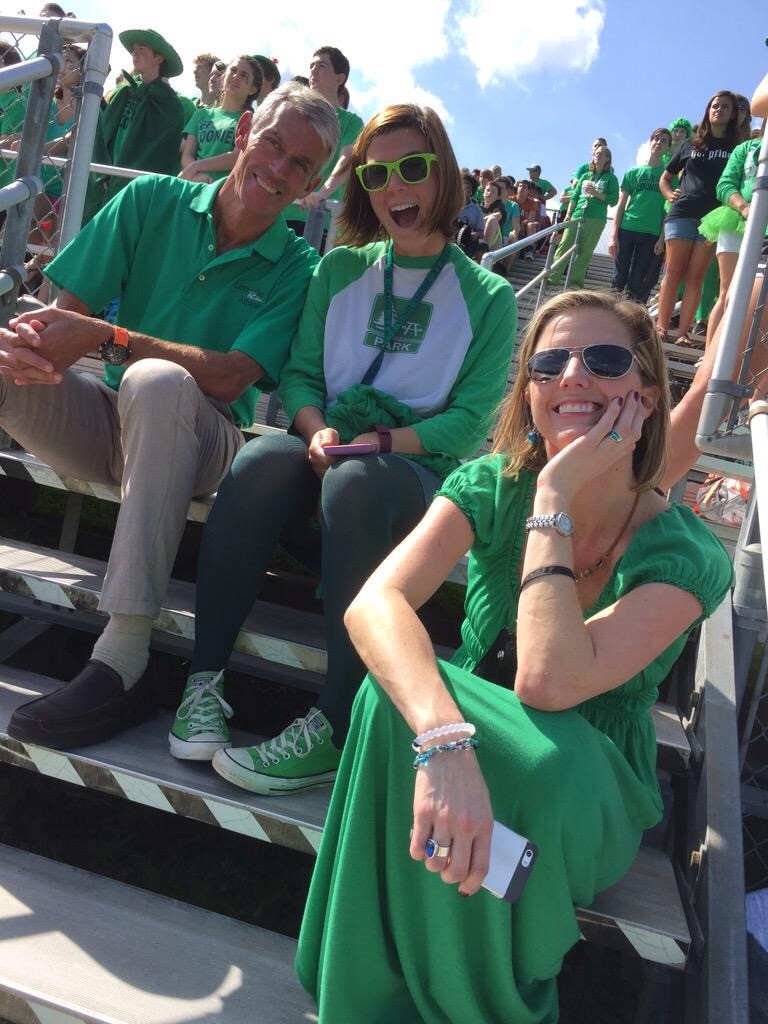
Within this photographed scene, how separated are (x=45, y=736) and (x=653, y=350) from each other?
5.31 ft

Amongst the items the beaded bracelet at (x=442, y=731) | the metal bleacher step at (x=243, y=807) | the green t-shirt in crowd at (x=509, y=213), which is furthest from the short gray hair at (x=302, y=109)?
the green t-shirt in crowd at (x=509, y=213)

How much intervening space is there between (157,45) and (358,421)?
11.7 feet

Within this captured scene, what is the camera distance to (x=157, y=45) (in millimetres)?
4965

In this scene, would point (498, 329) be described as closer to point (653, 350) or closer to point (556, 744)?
point (653, 350)

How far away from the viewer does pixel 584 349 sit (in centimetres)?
187

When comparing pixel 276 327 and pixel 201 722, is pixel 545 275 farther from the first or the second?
pixel 201 722

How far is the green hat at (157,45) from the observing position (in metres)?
4.94

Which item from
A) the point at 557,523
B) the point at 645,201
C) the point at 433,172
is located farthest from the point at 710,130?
the point at 557,523

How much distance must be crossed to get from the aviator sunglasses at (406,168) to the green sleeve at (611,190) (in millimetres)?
7694

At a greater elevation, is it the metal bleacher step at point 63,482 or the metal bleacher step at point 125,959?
the metal bleacher step at point 63,482

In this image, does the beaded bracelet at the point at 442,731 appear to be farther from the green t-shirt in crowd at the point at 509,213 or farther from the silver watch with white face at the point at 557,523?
the green t-shirt in crowd at the point at 509,213

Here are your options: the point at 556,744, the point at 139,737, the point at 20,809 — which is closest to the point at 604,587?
the point at 556,744

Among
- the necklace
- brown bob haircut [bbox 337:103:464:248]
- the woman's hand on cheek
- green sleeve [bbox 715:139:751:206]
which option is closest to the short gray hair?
brown bob haircut [bbox 337:103:464:248]

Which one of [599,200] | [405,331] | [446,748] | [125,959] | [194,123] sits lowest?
[125,959]
